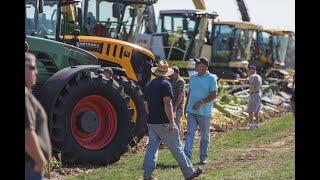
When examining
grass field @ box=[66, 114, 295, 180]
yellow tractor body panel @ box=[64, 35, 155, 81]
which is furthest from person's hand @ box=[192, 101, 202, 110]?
yellow tractor body panel @ box=[64, 35, 155, 81]

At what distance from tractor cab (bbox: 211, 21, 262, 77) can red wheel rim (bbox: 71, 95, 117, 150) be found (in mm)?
16843

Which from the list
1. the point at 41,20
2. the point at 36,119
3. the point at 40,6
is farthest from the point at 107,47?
the point at 36,119

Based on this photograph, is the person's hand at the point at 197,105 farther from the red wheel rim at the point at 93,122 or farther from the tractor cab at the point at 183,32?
the tractor cab at the point at 183,32

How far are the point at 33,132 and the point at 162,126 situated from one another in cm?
365

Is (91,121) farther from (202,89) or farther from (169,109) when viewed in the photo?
(169,109)

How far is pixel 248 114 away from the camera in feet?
54.4

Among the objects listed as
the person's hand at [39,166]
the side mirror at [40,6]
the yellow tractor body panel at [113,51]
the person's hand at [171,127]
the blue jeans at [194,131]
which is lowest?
the blue jeans at [194,131]

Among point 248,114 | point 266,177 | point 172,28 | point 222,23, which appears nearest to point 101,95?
point 266,177

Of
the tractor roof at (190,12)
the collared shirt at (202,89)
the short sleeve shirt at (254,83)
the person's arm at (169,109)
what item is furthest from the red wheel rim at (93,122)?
the tractor roof at (190,12)

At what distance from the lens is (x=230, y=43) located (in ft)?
89.9

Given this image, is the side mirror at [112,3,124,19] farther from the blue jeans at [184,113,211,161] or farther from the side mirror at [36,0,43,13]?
the blue jeans at [184,113,211,161]

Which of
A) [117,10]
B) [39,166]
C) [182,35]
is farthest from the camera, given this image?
[182,35]

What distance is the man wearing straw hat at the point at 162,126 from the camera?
8.47 meters
